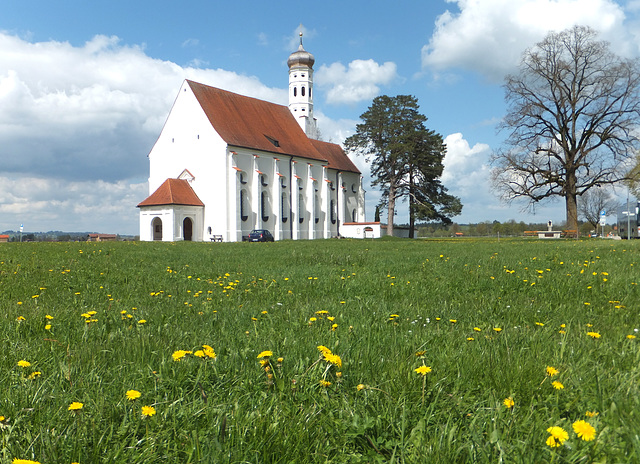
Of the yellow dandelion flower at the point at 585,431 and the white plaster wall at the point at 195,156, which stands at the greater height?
the white plaster wall at the point at 195,156

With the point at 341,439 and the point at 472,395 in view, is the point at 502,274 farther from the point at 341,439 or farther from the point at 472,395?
the point at 341,439

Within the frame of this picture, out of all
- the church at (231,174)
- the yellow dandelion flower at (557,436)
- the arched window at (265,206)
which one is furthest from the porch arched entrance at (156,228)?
the yellow dandelion flower at (557,436)

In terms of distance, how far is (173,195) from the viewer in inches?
1714

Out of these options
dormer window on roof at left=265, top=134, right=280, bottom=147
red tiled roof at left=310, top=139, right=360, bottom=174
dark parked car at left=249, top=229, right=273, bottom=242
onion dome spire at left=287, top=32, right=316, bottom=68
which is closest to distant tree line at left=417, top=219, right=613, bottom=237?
red tiled roof at left=310, top=139, right=360, bottom=174

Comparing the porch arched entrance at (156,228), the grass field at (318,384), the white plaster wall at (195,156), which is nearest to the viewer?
the grass field at (318,384)

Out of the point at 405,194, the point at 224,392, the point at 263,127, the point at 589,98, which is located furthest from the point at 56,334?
the point at 405,194

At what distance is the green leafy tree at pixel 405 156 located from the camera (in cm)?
5506

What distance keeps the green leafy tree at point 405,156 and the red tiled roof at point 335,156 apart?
4657mm

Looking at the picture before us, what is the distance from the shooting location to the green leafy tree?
5506 cm

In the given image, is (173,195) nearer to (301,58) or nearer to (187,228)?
(187,228)

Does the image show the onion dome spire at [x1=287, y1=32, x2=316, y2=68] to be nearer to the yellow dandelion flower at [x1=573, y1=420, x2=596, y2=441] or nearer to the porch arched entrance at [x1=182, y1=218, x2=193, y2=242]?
the porch arched entrance at [x1=182, y1=218, x2=193, y2=242]

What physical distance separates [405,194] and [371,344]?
55354 millimetres

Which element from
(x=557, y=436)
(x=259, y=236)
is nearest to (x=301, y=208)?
(x=259, y=236)

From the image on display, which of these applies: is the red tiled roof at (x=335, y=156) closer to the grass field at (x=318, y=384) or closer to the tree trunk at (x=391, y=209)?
the tree trunk at (x=391, y=209)
